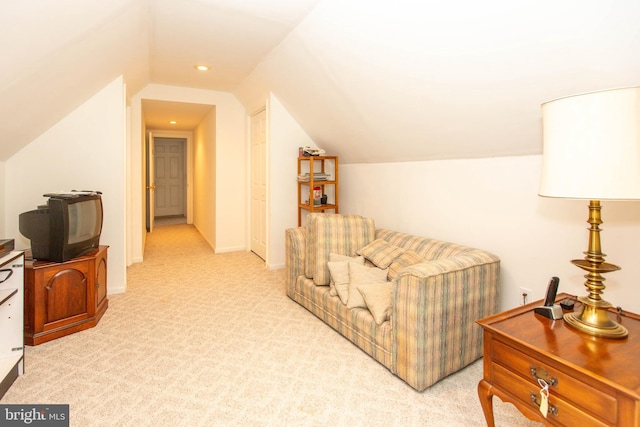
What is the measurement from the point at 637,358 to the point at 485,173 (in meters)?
1.56

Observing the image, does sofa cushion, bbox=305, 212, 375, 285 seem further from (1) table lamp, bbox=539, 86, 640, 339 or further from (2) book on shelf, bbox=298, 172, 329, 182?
(1) table lamp, bbox=539, 86, 640, 339

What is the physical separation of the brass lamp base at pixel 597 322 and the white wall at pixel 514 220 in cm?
66

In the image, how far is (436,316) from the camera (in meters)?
1.89

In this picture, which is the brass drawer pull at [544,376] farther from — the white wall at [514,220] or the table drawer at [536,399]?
the white wall at [514,220]

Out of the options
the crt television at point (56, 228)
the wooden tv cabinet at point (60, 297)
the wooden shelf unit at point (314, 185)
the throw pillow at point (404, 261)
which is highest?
the wooden shelf unit at point (314, 185)

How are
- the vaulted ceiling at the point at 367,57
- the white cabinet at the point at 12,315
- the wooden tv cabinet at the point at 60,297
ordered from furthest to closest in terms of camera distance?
the wooden tv cabinet at the point at 60,297 < the white cabinet at the point at 12,315 < the vaulted ceiling at the point at 367,57

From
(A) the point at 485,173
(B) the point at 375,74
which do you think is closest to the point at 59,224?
(B) the point at 375,74

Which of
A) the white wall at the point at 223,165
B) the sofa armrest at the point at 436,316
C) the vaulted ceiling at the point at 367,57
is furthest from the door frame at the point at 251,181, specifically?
the sofa armrest at the point at 436,316

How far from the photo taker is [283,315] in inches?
116

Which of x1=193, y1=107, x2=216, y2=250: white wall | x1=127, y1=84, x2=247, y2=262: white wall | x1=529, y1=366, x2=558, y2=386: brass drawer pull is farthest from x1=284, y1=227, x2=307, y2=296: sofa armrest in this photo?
x1=193, y1=107, x2=216, y2=250: white wall

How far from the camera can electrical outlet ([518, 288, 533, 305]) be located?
226 cm

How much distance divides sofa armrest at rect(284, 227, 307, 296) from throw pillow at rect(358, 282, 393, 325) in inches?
34.6

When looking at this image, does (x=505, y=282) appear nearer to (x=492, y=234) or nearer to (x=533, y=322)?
(x=492, y=234)

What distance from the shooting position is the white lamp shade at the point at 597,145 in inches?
42.8
